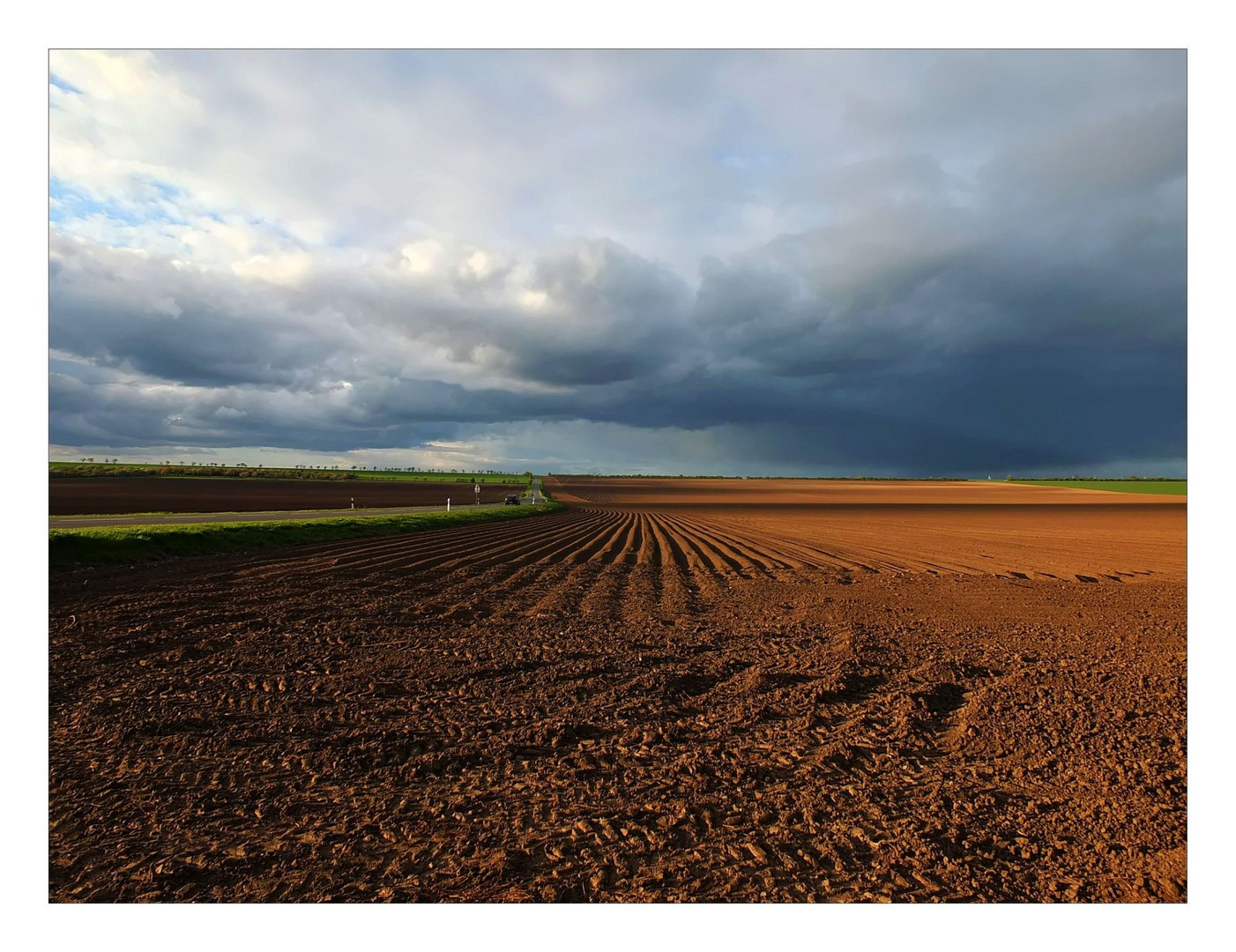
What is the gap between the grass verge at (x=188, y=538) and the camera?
1362 centimetres

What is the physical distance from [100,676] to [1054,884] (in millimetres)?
9679

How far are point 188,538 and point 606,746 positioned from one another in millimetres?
16297

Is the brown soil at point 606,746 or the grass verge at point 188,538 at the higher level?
the grass verge at point 188,538

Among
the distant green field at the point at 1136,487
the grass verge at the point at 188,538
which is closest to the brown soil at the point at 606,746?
the grass verge at the point at 188,538

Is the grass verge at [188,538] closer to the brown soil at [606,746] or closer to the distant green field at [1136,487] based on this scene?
the brown soil at [606,746]

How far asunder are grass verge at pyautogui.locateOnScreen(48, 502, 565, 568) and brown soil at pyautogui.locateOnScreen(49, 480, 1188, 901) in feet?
7.52

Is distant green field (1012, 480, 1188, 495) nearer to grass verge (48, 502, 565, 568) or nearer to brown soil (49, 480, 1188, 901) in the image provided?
brown soil (49, 480, 1188, 901)

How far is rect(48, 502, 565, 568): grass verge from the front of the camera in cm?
1362

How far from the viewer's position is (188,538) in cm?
→ 1616

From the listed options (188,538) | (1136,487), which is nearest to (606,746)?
(188,538)

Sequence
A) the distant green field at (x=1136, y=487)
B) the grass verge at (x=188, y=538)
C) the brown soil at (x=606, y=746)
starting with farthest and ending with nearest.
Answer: the distant green field at (x=1136, y=487), the grass verge at (x=188, y=538), the brown soil at (x=606, y=746)

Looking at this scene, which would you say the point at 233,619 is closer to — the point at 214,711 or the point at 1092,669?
the point at 214,711

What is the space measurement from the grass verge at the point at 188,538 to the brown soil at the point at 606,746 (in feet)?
7.52

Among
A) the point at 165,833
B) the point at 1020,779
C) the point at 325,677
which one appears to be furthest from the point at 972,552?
the point at 165,833
